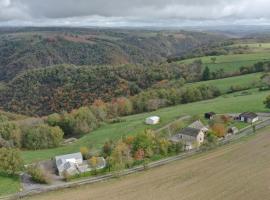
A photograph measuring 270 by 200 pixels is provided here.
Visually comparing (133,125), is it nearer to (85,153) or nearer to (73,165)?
(85,153)

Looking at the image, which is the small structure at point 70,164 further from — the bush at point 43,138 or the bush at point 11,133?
the bush at point 11,133

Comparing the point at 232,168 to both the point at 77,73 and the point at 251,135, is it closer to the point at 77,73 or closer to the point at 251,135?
the point at 251,135

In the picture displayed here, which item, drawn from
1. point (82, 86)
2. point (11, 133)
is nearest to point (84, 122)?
point (11, 133)

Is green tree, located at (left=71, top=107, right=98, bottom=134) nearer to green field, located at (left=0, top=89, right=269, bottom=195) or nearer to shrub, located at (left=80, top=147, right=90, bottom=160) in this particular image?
green field, located at (left=0, top=89, right=269, bottom=195)

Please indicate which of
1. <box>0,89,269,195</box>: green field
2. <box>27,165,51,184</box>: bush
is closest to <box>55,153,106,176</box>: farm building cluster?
<box>27,165,51,184</box>: bush

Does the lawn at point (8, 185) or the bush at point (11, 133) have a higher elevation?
the lawn at point (8, 185)

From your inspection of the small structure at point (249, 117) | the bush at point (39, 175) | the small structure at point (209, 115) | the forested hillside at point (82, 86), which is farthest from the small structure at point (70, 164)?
the forested hillside at point (82, 86)
